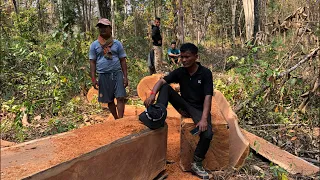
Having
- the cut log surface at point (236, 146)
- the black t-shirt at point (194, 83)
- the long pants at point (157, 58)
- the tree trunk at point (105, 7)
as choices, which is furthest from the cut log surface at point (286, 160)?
the tree trunk at point (105, 7)

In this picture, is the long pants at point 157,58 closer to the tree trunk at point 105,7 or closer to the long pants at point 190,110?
the long pants at point 190,110

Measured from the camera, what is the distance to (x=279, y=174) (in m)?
3.38

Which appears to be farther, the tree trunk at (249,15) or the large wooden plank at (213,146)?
the tree trunk at (249,15)

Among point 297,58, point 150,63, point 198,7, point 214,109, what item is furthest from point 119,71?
point 198,7

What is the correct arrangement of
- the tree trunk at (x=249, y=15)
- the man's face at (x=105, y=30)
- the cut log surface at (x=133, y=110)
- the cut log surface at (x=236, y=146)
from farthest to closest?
1. the tree trunk at (x=249, y=15)
2. the cut log surface at (x=133, y=110)
3. the man's face at (x=105, y=30)
4. the cut log surface at (x=236, y=146)

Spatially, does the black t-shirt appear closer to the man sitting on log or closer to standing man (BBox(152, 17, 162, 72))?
the man sitting on log

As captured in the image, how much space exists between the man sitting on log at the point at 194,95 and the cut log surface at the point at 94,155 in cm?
40

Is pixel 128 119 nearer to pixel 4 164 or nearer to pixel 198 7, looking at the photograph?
pixel 4 164

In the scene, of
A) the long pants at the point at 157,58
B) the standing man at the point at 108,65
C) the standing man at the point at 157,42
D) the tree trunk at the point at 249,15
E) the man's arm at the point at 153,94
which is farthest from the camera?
the tree trunk at the point at 249,15

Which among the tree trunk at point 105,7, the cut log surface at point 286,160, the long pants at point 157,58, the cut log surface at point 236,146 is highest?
the tree trunk at point 105,7

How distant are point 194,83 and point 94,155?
1.68 m

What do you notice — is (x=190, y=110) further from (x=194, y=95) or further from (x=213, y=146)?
(x=213, y=146)

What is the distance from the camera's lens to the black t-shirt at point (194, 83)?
144 inches

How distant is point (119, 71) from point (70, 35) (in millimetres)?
3567
